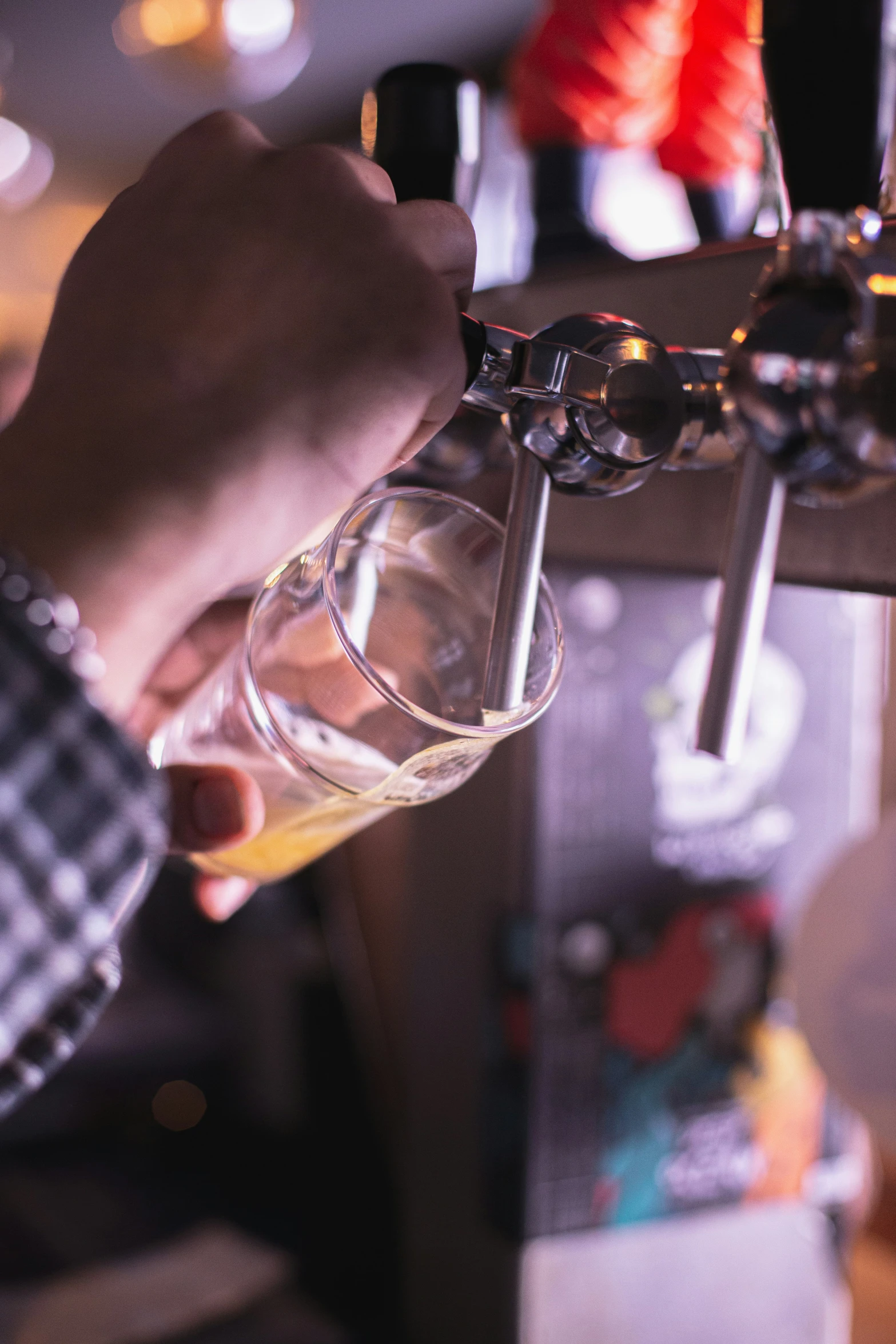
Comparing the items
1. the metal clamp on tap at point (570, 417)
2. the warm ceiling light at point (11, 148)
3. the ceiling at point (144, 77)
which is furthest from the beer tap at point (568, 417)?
the warm ceiling light at point (11, 148)

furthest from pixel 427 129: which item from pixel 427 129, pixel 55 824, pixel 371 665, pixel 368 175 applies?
pixel 55 824

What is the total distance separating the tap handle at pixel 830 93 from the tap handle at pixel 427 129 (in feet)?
0.68

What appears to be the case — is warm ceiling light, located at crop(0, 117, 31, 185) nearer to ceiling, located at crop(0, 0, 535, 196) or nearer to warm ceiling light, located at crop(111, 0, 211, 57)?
ceiling, located at crop(0, 0, 535, 196)

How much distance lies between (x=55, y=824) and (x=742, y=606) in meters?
0.23

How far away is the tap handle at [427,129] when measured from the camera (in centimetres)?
53

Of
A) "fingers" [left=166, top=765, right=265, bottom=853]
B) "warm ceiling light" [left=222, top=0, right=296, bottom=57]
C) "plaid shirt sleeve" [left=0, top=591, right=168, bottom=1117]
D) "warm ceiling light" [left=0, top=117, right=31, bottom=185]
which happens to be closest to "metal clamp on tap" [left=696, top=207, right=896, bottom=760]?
"plaid shirt sleeve" [left=0, top=591, right=168, bottom=1117]

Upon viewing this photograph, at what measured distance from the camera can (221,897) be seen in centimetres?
68

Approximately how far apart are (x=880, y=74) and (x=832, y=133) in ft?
0.07

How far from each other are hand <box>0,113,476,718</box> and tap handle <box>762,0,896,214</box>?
114 mm

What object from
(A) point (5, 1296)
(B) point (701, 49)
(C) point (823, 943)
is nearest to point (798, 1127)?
(C) point (823, 943)

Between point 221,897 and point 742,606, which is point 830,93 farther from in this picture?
point 221,897

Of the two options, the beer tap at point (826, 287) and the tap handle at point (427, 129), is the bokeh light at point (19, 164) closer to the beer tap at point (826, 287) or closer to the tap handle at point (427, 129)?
the tap handle at point (427, 129)

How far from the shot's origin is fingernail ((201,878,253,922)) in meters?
0.68

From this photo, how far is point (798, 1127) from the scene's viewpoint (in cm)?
111
